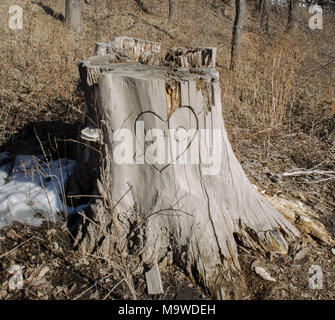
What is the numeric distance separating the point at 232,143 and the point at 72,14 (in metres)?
6.95

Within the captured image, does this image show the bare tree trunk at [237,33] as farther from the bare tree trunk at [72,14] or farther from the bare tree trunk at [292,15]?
the bare tree trunk at [72,14]

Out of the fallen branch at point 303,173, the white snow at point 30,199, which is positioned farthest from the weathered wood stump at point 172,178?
the fallen branch at point 303,173

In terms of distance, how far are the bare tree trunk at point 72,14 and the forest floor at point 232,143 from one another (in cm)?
101

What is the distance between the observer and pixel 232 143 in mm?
3307

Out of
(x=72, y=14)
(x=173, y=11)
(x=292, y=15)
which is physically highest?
(x=173, y=11)

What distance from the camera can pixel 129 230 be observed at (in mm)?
2008

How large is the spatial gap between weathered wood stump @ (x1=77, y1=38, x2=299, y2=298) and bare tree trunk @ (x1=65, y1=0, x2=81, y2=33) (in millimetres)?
6966

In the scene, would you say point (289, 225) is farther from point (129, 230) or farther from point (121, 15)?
point (121, 15)

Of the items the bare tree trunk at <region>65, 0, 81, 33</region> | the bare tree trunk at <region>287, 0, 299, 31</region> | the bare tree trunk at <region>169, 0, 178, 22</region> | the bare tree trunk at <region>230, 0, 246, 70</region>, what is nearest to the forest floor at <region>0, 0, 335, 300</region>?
the bare tree trunk at <region>287, 0, 299, 31</region>

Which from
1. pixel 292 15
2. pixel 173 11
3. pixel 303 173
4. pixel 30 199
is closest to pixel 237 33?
pixel 292 15

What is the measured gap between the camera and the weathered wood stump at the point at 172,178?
69.5 inches

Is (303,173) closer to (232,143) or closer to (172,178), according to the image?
(232,143)

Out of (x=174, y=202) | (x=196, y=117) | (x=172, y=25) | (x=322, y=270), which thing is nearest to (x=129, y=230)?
(x=174, y=202)

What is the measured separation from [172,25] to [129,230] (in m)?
10.3
